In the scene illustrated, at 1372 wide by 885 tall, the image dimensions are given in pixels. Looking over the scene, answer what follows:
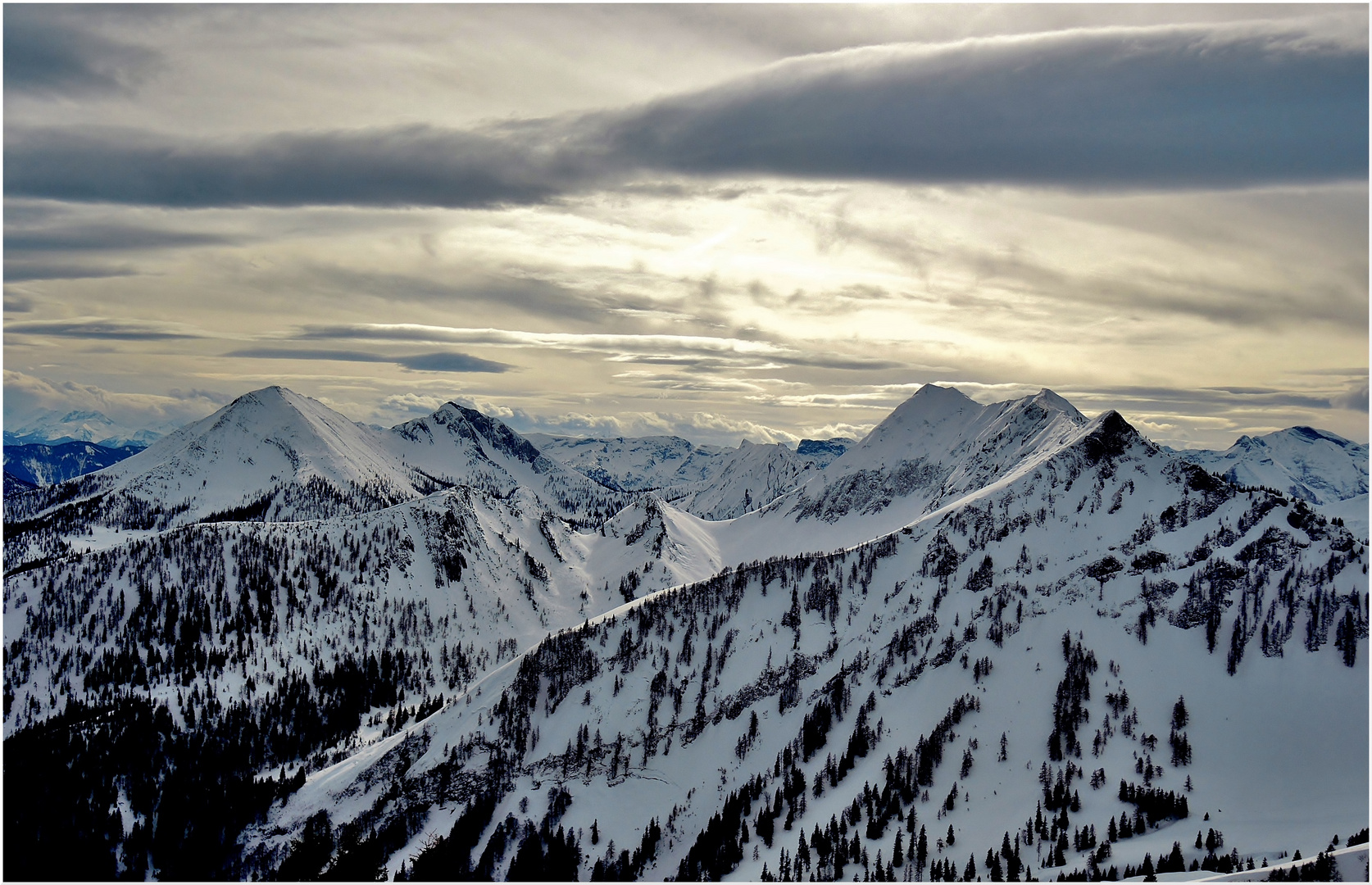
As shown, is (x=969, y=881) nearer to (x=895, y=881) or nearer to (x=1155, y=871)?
(x=895, y=881)

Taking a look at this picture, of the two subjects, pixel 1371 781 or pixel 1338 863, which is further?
pixel 1371 781

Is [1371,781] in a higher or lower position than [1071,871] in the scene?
higher

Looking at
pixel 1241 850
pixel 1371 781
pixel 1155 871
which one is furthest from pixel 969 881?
pixel 1371 781

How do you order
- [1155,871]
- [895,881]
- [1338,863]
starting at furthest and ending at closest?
[895,881] → [1155,871] → [1338,863]

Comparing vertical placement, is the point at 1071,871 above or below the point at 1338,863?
below

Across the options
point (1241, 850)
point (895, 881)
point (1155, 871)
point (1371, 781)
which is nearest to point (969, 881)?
point (895, 881)

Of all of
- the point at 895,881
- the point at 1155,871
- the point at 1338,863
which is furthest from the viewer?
the point at 895,881

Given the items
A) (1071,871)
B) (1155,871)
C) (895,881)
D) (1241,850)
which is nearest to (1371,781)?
(1241,850)

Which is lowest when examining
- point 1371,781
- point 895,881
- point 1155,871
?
point 895,881

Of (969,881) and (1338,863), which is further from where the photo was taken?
(969,881)
